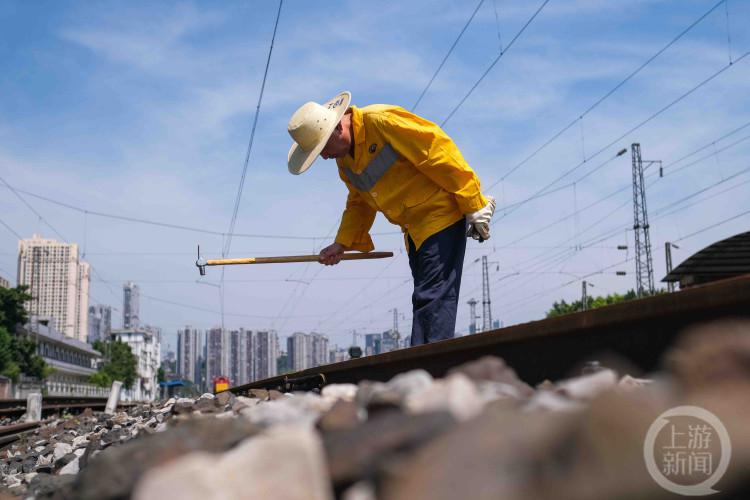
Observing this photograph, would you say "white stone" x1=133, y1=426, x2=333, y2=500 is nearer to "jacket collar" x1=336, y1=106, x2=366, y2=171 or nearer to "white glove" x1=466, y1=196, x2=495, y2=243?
"white glove" x1=466, y1=196, x2=495, y2=243

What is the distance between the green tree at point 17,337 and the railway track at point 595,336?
62153 millimetres

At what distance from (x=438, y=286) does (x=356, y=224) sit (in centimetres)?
119

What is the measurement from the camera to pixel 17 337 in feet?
204

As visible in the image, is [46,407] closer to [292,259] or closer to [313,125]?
[292,259]

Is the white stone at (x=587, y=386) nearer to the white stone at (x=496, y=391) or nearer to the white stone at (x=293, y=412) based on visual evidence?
the white stone at (x=496, y=391)

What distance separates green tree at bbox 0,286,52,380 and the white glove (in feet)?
201

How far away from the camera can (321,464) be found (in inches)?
53.2

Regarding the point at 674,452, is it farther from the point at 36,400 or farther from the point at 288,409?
the point at 36,400

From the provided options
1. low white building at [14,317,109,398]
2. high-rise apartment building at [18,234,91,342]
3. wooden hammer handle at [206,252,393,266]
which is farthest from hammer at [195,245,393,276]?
high-rise apartment building at [18,234,91,342]

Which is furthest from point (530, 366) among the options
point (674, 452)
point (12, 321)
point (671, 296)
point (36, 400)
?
point (12, 321)

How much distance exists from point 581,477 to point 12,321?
68.7 meters

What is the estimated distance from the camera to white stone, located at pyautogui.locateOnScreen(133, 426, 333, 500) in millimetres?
1264

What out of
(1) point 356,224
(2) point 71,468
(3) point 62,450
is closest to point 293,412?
(2) point 71,468

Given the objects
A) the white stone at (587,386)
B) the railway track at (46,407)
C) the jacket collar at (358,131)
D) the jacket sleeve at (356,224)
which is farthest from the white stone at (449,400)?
the railway track at (46,407)
